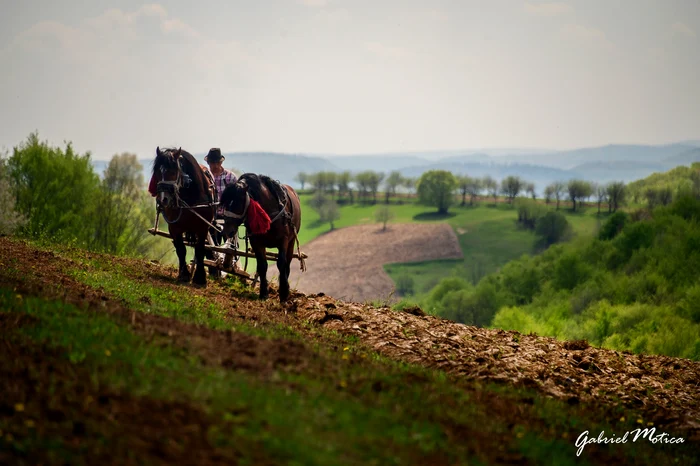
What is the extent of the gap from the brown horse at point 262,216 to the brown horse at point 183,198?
1571 mm

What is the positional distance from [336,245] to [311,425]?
15800cm

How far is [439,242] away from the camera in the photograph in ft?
493

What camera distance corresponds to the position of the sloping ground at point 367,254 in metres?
142

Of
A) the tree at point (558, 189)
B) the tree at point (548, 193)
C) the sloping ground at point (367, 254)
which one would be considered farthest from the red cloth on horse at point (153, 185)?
the tree at point (558, 189)

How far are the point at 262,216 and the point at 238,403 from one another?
8386 millimetres

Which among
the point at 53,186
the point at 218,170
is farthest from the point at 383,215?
the point at 218,170

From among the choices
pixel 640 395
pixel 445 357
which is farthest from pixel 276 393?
pixel 640 395

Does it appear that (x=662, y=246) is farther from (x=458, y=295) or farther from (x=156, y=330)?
(x=156, y=330)

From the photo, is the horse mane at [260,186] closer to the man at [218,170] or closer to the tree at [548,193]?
the man at [218,170]

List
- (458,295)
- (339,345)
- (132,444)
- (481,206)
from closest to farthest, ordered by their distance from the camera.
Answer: (132,444), (339,345), (458,295), (481,206)

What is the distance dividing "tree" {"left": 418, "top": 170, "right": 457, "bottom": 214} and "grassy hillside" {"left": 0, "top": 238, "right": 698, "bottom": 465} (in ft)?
544

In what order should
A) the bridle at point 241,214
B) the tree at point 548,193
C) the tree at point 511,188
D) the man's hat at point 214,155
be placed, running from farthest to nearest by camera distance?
1. the tree at point 511,188
2. the tree at point 548,193
3. the man's hat at point 214,155
4. the bridle at point 241,214

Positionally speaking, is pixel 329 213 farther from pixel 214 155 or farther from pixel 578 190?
pixel 214 155

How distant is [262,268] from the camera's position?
1526 centimetres
